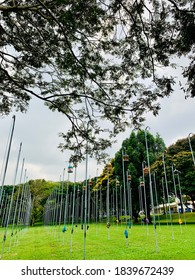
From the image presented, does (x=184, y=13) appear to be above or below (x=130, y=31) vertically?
below

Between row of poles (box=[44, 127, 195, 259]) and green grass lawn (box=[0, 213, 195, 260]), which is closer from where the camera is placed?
green grass lawn (box=[0, 213, 195, 260])

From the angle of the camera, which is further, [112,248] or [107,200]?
[107,200]

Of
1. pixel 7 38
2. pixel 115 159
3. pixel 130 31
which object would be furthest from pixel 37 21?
pixel 115 159

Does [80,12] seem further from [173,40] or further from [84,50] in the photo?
[173,40]

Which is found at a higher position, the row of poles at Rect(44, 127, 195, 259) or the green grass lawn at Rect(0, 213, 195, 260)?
the row of poles at Rect(44, 127, 195, 259)

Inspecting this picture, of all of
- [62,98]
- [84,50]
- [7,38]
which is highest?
[7,38]

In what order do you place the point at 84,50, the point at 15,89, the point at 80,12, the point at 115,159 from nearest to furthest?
the point at 80,12 < the point at 84,50 < the point at 15,89 < the point at 115,159

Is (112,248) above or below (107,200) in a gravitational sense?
below

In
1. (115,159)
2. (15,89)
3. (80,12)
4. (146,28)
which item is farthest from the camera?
(115,159)

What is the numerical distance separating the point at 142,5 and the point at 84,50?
1523 millimetres

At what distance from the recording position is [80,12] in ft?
14.2

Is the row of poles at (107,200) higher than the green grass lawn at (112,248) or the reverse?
higher

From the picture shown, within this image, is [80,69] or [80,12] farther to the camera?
[80,69]

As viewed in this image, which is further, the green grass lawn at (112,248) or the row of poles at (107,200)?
the row of poles at (107,200)
